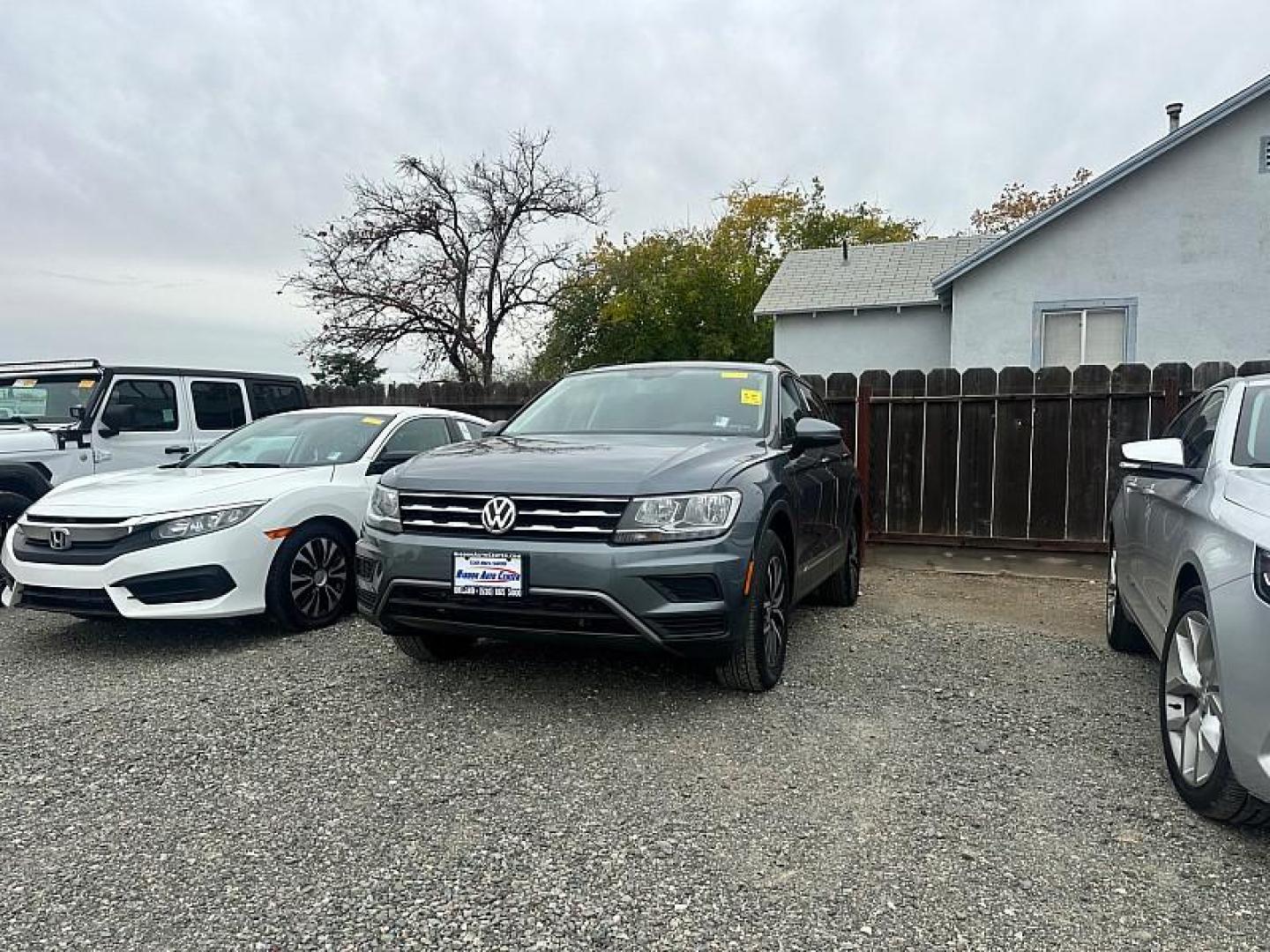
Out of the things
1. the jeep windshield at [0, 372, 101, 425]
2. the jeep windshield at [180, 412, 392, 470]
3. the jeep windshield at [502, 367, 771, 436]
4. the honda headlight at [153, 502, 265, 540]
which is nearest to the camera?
the jeep windshield at [502, 367, 771, 436]

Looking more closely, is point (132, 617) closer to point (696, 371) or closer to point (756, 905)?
point (696, 371)

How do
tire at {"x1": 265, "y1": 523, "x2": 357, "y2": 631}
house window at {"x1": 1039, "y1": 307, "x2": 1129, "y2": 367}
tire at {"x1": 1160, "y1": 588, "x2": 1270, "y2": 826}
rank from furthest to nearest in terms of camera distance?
house window at {"x1": 1039, "y1": 307, "x2": 1129, "y2": 367}
tire at {"x1": 265, "y1": 523, "x2": 357, "y2": 631}
tire at {"x1": 1160, "y1": 588, "x2": 1270, "y2": 826}

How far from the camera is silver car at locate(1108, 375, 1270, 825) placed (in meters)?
2.52

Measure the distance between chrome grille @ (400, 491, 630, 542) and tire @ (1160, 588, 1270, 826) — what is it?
210 cm

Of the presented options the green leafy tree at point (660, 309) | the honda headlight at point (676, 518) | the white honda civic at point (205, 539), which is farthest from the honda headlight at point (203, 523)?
the green leafy tree at point (660, 309)

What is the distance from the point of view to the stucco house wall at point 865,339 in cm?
1575

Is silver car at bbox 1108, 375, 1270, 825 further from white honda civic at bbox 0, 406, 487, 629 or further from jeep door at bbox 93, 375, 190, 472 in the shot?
jeep door at bbox 93, 375, 190, 472

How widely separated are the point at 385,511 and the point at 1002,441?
6.35 m

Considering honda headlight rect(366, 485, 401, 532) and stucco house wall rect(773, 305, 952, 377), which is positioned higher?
stucco house wall rect(773, 305, 952, 377)

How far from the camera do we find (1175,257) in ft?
38.9

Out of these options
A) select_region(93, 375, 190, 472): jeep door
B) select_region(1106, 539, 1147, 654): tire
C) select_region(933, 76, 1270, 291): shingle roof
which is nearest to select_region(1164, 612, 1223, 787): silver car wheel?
select_region(1106, 539, 1147, 654): tire

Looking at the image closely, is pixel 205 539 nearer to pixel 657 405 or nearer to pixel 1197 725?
pixel 657 405

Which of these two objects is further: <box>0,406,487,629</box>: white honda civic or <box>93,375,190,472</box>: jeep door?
<box>93,375,190,472</box>: jeep door

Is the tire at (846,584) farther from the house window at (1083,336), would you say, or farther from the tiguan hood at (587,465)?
the house window at (1083,336)
